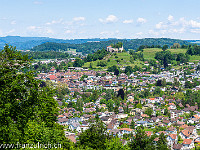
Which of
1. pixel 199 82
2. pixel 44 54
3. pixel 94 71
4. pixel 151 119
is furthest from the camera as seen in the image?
pixel 44 54

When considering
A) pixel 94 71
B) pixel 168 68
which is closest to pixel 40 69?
pixel 94 71

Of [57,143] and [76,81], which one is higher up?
[57,143]

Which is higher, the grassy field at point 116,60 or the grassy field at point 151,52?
the grassy field at point 151,52

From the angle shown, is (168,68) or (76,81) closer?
(76,81)

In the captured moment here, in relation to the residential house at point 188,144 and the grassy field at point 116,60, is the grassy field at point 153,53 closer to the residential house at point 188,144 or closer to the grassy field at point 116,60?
the grassy field at point 116,60

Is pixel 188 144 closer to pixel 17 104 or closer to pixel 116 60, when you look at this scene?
pixel 17 104

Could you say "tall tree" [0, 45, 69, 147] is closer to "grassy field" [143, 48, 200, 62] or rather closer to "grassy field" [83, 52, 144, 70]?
"grassy field" [83, 52, 144, 70]

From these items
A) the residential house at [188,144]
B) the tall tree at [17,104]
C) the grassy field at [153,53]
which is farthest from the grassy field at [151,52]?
the tall tree at [17,104]

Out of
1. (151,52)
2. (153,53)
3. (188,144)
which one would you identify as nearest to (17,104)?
(188,144)

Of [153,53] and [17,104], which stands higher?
[17,104]

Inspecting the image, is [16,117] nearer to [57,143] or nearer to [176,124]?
[57,143]

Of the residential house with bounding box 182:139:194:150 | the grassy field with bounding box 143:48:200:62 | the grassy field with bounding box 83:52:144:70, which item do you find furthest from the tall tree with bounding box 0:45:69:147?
the grassy field with bounding box 143:48:200:62
